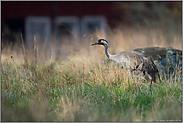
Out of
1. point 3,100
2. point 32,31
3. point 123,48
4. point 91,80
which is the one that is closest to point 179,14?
point 123,48

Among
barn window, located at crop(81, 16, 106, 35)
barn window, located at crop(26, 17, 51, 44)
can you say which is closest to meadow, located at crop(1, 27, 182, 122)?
barn window, located at crop(81, 16, 106, 35)

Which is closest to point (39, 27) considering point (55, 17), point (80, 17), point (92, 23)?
point (55, 17)

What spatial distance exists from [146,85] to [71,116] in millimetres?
2189

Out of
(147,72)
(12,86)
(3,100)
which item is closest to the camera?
(3,100)

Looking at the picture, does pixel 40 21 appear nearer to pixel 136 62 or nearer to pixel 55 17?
pixel 55 17

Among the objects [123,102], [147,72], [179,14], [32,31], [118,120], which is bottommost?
[118,120]

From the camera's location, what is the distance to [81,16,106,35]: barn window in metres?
12.9

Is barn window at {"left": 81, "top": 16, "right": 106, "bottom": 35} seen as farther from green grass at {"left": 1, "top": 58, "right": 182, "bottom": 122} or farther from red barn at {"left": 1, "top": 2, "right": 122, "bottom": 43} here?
green grass at {"left": 1, "top": 58, "right": 182, "bottom": 122}

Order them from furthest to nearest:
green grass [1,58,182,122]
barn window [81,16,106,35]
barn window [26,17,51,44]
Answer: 1. barn window [81,16,106,35]
2. barn window [26,17,51,44]
3. green grass [1,58,182,122]

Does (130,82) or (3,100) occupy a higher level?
(130,82)

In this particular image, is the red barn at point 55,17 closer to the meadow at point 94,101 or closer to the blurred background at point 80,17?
the blurred background at point 80,17

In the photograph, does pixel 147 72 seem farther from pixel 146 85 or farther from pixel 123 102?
pixel 123 102

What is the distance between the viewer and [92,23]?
43.1ft

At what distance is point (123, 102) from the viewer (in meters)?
3.79
